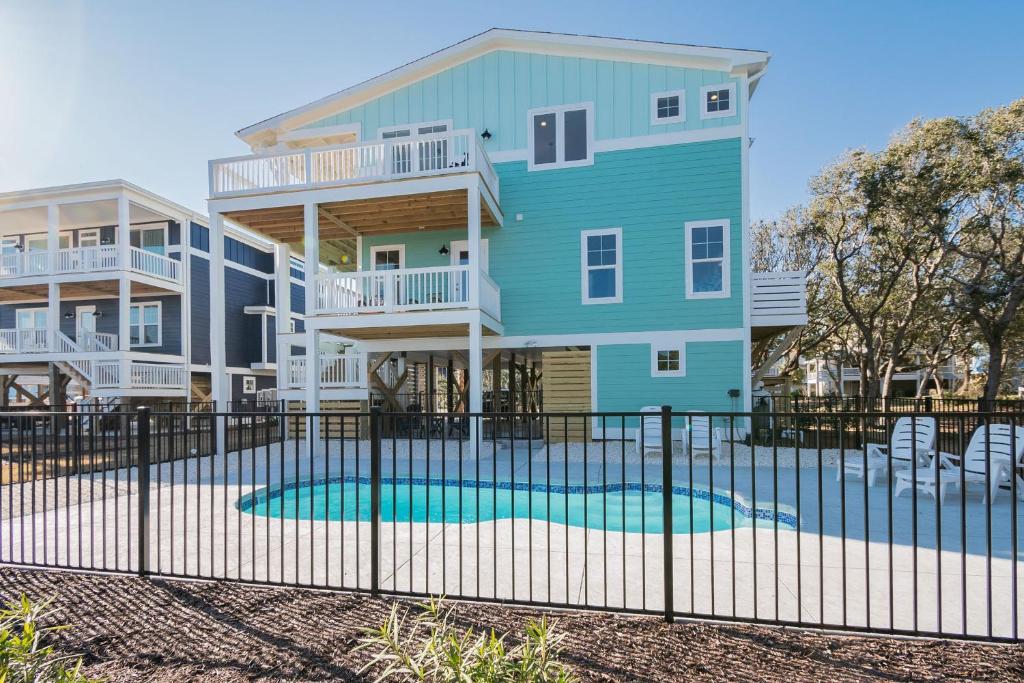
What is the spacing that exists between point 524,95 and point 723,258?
6560 mm

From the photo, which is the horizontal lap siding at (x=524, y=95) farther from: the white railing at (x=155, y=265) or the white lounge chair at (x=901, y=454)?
the white lounge chair at (x=901, y=454)

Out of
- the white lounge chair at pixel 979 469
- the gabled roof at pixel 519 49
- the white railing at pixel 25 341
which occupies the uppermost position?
the gabled roof at pixel 519 49

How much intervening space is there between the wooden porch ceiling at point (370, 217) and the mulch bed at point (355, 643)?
9.33 meters

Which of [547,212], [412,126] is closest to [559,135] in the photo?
[547,212]

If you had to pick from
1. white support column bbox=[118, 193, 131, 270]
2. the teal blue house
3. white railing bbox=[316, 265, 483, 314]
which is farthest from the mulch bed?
white support column bbox=[118, 193, 131, 270]

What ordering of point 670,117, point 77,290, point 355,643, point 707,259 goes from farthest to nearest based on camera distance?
point 77,290 < point 670,117 < point 707,259 < point 355,643

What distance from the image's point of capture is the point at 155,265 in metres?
17.5

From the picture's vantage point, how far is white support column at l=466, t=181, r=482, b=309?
10.9 m

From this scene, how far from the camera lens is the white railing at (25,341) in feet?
53.0

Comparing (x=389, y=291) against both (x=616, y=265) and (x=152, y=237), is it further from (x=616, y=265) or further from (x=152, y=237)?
(x=152, y=237)

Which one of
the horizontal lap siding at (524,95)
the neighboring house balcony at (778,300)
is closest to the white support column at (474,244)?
the horizontal lap siding at (524,95)

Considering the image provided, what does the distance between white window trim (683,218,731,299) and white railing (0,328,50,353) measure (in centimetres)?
1927

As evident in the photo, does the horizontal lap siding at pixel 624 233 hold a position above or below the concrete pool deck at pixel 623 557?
above

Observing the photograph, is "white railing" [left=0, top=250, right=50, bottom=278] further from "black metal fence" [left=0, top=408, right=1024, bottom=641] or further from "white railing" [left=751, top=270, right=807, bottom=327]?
"white railing" [left=751, top=270, right=807, bottom=327]
